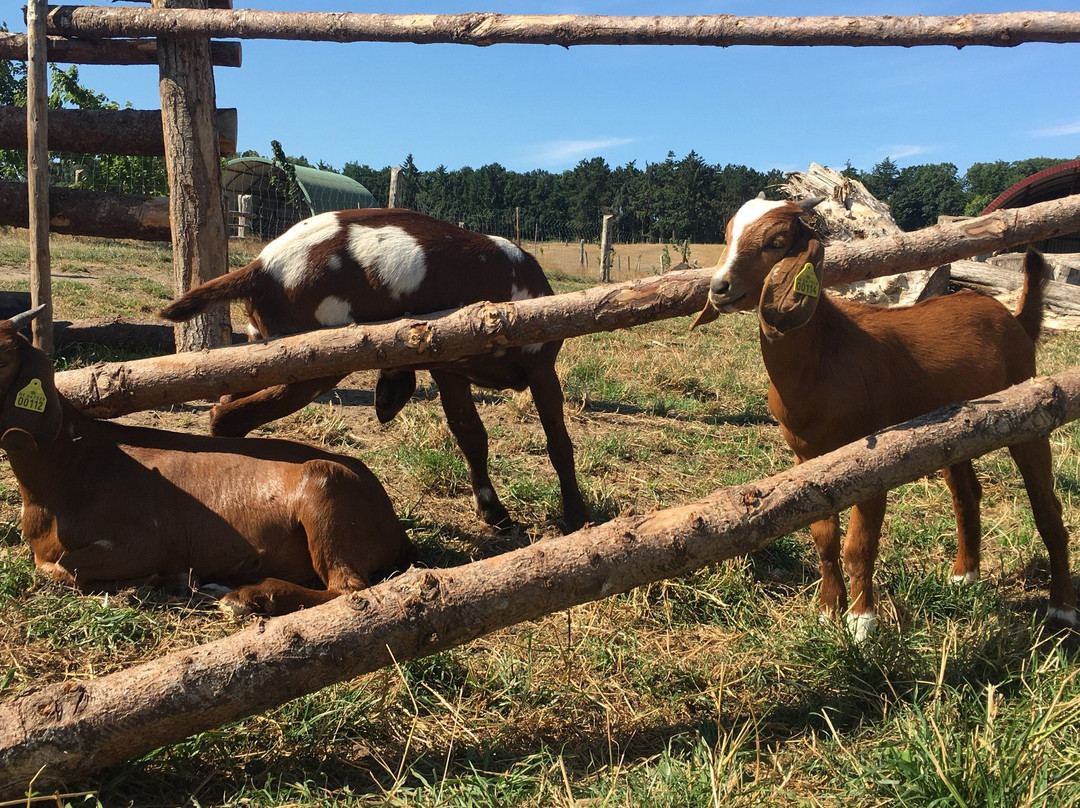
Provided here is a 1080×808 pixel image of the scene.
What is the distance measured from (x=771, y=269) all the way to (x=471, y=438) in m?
2.39

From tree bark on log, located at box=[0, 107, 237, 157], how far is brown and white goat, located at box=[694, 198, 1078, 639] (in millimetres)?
4875

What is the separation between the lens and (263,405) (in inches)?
190

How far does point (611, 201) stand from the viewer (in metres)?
74.8

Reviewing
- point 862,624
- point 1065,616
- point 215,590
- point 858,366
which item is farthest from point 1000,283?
point 215,590

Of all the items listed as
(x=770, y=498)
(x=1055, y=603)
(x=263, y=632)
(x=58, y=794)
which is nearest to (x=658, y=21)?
(x=770, y=498)

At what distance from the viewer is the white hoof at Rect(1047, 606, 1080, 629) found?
13.0 feet

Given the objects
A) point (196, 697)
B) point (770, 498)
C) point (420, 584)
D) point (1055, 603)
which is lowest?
point (1055, 603)

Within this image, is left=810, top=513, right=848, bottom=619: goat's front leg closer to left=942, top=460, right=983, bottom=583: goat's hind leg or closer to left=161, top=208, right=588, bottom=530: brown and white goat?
left=942, top=460, right=983, bottom=583: goat's hind leg

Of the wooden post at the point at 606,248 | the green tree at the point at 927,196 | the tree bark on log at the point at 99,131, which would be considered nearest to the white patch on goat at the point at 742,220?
the tree bark on log at the point at 99,131

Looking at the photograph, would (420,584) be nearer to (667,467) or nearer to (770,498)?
(770,498)

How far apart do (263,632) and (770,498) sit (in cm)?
184

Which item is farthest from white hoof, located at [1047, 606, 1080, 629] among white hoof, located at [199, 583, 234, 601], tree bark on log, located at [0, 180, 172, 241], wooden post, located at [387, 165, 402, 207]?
wooden post, located at [387, 165, 402, 207]

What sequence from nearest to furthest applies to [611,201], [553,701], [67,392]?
[553,701] < [67,392] < [611,201]

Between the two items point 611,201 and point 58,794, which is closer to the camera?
point 58,794
